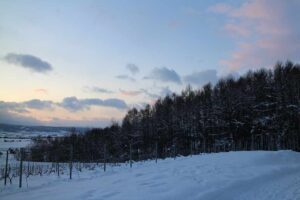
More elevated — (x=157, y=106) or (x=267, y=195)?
(x=157, y=106)

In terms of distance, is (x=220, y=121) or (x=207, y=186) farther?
(x=220, y=121)

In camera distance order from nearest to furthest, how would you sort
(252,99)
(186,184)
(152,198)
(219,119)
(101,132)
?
(152,198) < (186,184) < (252,99) < (219,119) < (101,132)

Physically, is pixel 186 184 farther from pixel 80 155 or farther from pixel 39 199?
pixel 80 155

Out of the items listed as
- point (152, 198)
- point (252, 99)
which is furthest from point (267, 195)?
point (252, 99)

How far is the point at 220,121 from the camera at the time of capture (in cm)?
6769

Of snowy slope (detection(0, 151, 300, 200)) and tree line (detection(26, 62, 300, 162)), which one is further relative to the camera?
tree line (detection(26, 62, 300, 162))

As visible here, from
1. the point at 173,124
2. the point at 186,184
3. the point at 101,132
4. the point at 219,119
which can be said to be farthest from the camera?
the point at 101,132

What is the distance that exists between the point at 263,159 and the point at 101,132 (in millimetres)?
96018

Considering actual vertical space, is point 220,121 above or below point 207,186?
above

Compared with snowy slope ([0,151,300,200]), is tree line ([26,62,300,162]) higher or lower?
higher

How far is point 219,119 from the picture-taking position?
6794 cm

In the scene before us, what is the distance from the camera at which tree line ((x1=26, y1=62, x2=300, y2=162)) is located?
55.2m

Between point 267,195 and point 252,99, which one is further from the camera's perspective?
point 252,99

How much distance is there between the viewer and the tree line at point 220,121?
181 ft
